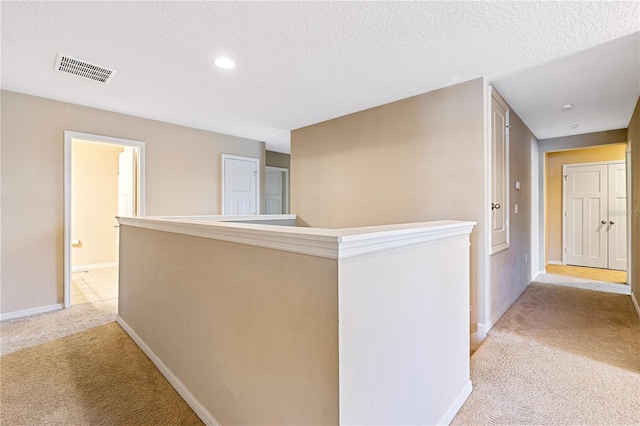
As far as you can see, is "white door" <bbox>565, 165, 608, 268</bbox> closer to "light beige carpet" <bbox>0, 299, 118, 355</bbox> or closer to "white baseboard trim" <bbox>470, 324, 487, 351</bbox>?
"white baseboard trim" <bbox>470, 324, 487, 351</bbox>

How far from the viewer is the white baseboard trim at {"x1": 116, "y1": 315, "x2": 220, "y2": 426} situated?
154 cm

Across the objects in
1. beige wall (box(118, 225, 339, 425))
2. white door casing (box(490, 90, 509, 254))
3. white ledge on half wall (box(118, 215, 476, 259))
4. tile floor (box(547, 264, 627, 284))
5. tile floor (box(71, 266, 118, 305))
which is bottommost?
tile floor (box(71, 266, 118, 305))

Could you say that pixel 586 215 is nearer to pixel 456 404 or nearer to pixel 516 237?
pixel 516 237

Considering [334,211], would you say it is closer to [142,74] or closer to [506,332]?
[506,332]

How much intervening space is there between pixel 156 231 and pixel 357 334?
1743 millimetres

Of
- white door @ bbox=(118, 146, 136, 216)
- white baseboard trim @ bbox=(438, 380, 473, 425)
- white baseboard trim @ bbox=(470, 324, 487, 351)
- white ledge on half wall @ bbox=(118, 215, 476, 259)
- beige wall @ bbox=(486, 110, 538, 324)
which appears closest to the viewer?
white ledge on half wall @ bbox=(118, 215, 476, 259)

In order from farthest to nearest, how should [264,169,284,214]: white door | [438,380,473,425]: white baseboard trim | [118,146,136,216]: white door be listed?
[264,169,284,214]: white door, [118,146,136,216]: white door, [438,380,473,425]: white baseboard trim

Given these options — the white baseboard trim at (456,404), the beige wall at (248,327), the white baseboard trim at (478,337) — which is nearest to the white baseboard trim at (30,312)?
the beige wall at (248,327)

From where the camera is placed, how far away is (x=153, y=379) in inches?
76.7

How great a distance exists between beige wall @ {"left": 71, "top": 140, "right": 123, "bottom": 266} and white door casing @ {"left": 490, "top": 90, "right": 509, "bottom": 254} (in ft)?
20.4

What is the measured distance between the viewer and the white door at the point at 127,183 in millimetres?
4094

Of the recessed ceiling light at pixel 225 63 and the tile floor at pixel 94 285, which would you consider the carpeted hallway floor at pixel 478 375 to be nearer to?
the tile floor at pixel 94 285

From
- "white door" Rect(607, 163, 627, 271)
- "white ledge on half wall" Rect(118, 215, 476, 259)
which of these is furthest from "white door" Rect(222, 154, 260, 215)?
"white door" Rect(607, 163, 627, 271)

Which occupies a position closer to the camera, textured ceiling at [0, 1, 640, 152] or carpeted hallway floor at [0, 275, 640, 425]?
carpeted hallway floor at [0, 275, 640, 425]
